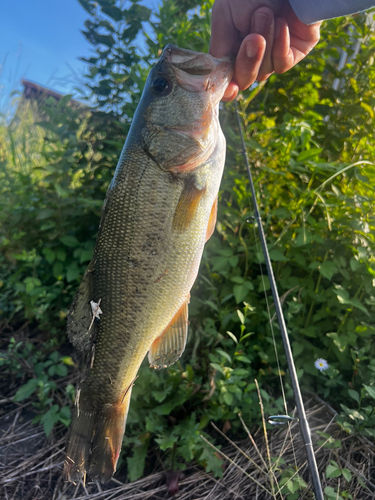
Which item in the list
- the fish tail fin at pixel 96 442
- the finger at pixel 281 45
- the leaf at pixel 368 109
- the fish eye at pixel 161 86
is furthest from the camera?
the leaf at pixel 368 109

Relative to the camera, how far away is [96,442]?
43.7 inches

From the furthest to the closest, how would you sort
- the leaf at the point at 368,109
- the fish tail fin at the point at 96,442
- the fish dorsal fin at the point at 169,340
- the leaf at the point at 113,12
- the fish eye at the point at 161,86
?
1. the leaf at the point at 113,12
2. the leaf at the point at 368,109
3. the fish eye at the point at 161,86
4. the fish dorsal fin at the point at 169,340
5. the fish tail fin at the point at 96,442

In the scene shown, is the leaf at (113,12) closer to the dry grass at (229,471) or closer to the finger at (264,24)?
the finger at (264,24)

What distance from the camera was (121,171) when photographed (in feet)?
3.92

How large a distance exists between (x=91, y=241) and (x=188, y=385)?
4.32 ft

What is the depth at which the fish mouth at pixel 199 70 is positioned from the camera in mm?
1262

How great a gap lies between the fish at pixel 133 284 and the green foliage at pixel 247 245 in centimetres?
55

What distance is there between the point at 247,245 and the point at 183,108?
1.14 metres

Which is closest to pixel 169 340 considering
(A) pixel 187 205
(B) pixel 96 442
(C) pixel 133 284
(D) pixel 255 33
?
(C) pixel 133 284

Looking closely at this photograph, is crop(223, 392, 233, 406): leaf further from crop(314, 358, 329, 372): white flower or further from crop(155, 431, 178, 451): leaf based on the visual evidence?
crop(314, 358, 329, 372): white flower

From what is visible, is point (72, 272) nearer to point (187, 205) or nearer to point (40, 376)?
point (40, 376)

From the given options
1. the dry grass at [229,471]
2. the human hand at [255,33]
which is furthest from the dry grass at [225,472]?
the human hand at [255,33]

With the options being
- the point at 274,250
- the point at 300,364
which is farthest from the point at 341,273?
the point at 300,364

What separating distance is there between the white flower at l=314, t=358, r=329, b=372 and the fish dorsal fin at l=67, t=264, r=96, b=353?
4.45ft
